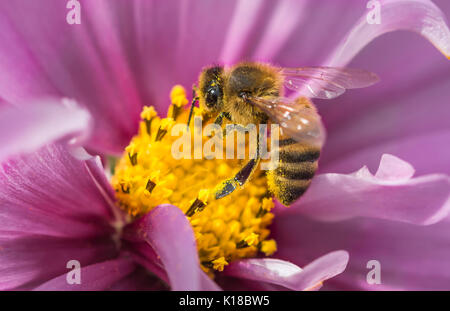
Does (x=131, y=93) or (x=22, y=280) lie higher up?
(x=131, y=93)

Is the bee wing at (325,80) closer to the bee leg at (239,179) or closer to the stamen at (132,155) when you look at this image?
the bee leg at (239,179)

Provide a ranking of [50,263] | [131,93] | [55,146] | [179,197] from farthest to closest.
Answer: [131,93], [179,197], [50,263], [55,146]

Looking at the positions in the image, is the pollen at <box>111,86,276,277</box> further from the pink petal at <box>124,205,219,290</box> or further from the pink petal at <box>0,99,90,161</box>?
the pink petal at <box>0,99,90,161</box>

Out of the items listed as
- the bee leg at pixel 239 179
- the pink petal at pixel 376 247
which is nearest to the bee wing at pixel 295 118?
the bee leg at pixel 239 179

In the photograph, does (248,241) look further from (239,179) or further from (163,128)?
(163,128)

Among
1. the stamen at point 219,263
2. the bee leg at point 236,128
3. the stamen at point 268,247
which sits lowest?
the stamen at point 219,263
